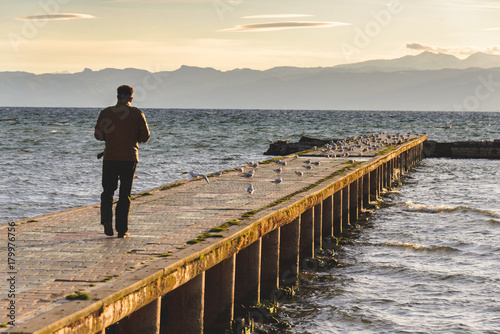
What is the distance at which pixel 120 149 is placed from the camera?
9688 millimetres

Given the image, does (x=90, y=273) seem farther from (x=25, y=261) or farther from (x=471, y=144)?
(x=471, y=144)

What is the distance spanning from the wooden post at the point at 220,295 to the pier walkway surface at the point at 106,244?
0.50m

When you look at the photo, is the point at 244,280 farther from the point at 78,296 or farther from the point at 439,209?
the point at 439,209

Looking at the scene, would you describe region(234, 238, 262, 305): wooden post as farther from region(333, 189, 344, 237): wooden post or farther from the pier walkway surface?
region(333, 189, 344, 237): wooden post

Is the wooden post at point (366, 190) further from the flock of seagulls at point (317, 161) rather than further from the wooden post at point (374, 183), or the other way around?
the wooden post at point (374, 183)

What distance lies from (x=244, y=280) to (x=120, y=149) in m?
2.94

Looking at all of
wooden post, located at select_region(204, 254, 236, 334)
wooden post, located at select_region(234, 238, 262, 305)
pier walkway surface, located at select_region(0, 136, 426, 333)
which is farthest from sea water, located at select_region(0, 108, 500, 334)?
pier walkway surface, located at select_region(0, 136, 426, 333)

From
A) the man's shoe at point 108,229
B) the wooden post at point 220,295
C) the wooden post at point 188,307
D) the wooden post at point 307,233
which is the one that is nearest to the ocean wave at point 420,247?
the wooden post at point 307,233

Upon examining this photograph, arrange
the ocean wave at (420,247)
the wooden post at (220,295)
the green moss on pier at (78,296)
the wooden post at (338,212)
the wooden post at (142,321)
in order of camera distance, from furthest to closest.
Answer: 1. the wooden post at (338,212)
2. the ocean wave at (420,247)
3. the wooden post at (220,295)
4. the wooden post at (142,321)
5. the green moss on pier at (78,296)

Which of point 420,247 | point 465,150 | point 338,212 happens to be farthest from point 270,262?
point 465,150

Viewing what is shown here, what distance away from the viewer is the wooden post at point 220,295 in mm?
A: 9422

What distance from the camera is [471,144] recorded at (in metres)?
48.8

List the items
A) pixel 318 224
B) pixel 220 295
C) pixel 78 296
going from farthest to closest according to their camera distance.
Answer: pixel 318 224
pixel 220 295
pixel 78 296

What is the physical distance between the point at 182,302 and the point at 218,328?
1120mm
